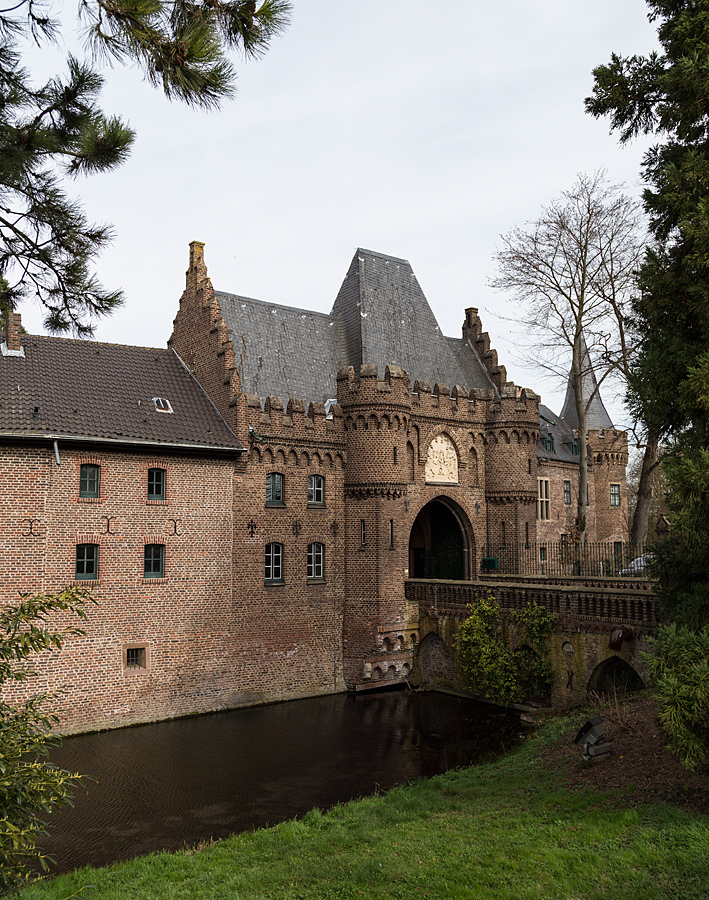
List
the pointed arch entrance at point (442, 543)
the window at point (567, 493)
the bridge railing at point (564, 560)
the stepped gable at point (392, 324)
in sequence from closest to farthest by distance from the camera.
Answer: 1. the bridge railing at point (564, 560)
2. the stepped gable at point (392, 324)
3. the pointed arch entrance at point (442, 543)
4. the window at point (567, 493)

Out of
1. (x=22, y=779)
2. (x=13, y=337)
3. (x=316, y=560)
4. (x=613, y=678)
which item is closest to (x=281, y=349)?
(x=316, y=560)

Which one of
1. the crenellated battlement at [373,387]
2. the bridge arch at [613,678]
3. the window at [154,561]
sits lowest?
the bridge arch at [613,678]

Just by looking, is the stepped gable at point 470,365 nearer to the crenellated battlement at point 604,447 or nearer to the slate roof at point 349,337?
the slate roof at point 349,337

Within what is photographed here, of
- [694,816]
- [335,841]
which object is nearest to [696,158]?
[694,816]

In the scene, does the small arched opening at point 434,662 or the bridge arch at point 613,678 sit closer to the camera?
the bridge arch at point 613,678

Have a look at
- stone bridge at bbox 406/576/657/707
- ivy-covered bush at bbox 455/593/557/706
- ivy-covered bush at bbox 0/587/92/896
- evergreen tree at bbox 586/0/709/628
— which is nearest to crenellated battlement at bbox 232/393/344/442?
stone bridge at bbox 406/576/657/707

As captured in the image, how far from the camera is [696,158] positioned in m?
9.14

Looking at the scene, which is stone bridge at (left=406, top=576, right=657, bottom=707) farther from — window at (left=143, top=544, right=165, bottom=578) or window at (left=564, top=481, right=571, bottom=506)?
window at (left=564, top=481, right=571, bottom=506)

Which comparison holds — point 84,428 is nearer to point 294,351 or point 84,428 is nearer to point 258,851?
point 294,351

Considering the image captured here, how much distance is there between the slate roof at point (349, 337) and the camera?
73.8 ft

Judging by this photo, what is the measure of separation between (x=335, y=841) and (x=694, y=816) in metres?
4.39

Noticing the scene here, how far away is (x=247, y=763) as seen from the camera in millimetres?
14586

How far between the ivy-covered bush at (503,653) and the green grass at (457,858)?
7832 mm

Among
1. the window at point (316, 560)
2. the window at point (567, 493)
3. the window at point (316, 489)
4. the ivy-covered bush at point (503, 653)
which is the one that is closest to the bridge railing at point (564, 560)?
the window at point (567, 493)
